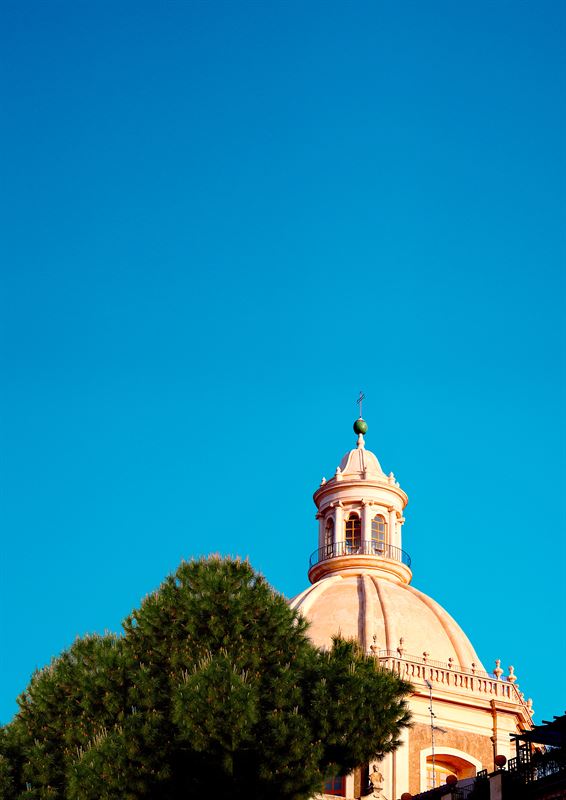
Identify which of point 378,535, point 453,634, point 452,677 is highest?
point 378,535

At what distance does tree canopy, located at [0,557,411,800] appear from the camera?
32906 mm

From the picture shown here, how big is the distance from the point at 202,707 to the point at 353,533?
30082mm

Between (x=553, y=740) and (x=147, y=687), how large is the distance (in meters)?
10.6

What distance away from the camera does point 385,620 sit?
175 feet

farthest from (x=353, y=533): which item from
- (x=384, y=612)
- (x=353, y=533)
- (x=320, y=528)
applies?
(x=384, y=612)

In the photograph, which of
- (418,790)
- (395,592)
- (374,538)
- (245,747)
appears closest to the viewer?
(245,747)

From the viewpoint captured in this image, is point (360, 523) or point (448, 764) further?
point (360, 523)

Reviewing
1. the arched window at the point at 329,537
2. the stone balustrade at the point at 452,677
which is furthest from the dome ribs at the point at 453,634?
the arched window at the point at 329,537

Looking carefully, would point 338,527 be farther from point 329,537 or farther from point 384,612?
point 384,612

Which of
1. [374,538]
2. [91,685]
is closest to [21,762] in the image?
[91,685]

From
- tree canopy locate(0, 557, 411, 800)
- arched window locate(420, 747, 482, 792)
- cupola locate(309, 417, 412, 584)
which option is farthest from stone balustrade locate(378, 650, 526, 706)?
tree canopy locate(0, 557, 411, 800)

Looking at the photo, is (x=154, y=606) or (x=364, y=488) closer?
(x=154, y=606)

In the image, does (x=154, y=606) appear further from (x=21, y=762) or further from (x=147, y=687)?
(x=21, y=762)

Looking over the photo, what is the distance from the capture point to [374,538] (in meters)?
61.9
